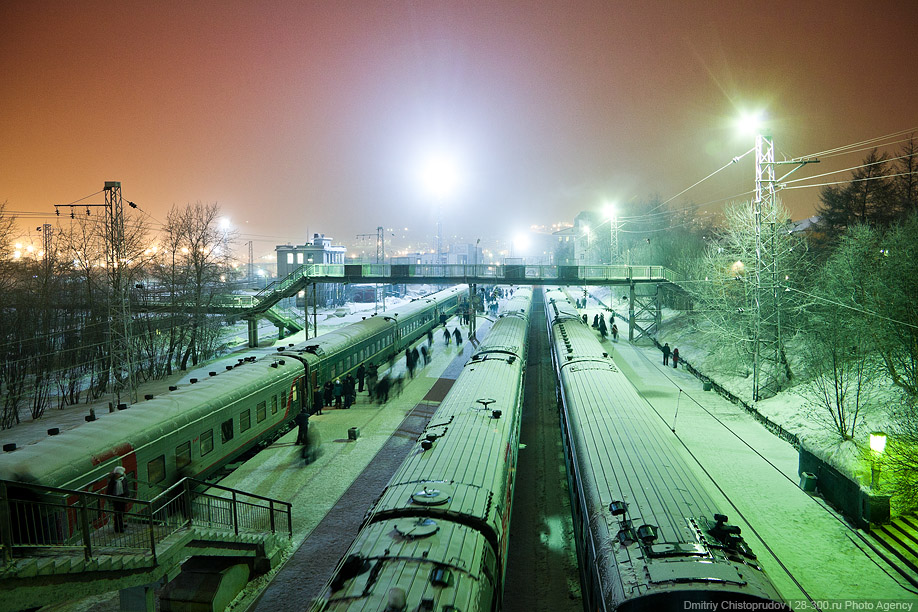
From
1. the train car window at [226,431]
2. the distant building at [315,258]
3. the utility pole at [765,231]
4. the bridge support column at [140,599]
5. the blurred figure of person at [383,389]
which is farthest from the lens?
the distant building at [315,258]

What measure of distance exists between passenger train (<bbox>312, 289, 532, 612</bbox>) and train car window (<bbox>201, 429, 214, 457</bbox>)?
282 inches

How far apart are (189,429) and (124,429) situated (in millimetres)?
2027

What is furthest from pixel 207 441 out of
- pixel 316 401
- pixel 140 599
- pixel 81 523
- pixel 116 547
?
pixel 316 401

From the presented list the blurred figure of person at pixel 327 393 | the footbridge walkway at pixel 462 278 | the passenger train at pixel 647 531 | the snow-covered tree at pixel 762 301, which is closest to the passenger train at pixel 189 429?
the blurred figure of person at pixel 327 393

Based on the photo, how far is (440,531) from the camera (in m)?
6.95

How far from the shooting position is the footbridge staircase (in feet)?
21.8

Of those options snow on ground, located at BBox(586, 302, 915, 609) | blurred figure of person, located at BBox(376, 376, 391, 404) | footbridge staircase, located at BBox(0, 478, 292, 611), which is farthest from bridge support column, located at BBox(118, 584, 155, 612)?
blurred figure of person, located at BBox(376, 376, 391, 404)

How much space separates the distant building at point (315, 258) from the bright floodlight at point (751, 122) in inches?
2314

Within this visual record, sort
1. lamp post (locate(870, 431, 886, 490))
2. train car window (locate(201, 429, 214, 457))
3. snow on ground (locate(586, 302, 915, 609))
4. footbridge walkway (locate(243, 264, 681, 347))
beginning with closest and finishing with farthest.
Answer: snow on ground (locate(586, 302, 915, 609)) → lamp post (locate(870, 431, 886, 490)) → train car window (locate(201, 429, 214, 457)) → footbridge walkway (locate(243, 264, 681, 347))

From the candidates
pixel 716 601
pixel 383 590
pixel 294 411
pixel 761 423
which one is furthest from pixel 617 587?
pixel 761 423

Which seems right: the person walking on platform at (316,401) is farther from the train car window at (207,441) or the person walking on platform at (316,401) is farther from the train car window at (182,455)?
the train car window at (182,455)

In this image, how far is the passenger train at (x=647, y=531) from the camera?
5715 mm

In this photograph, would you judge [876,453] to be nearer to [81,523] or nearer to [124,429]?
[81,523]

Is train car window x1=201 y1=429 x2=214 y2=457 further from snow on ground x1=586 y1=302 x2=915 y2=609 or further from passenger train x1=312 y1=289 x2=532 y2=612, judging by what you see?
snow on ground x1=586 y1=302 x2=915 y2=609
